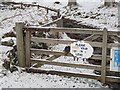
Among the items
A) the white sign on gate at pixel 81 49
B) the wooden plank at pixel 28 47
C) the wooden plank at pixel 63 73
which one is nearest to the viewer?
the white sign on gate at pixel 81 49

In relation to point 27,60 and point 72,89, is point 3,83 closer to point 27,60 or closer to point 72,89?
point 27,60

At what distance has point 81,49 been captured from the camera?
665cm

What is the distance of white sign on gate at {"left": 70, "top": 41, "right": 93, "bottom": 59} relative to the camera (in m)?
6.58

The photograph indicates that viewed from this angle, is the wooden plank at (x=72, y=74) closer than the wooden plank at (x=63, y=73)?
Yes

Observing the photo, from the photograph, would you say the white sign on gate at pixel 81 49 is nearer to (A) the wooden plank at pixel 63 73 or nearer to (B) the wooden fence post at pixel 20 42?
(A) the wooden plank at pixel 63 73

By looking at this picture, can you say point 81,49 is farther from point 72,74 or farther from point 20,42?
point 20,42

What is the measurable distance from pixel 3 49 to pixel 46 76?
227cm

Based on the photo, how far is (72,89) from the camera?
6.31 m

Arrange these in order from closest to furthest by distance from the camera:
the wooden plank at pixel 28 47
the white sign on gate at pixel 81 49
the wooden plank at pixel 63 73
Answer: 1. the white sign on gate at pixel 81 49
2. the wooden plank at pixel 63 73
3. the wooden plank at pixel 28 47

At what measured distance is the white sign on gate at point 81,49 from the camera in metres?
6.58

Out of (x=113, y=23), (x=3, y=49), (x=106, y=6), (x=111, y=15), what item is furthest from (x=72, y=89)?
(x=106, y=6)

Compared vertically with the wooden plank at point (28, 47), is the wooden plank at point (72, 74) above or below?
below

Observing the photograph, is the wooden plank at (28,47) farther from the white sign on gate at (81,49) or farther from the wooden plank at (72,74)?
the white sign on gate at (81,49)

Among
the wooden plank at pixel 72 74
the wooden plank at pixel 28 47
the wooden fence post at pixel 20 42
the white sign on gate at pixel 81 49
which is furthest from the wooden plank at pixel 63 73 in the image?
the white sign on gate at pixel 81 49
